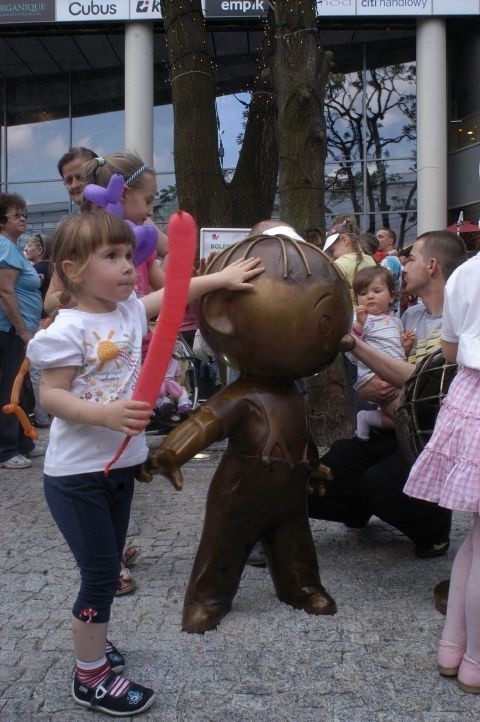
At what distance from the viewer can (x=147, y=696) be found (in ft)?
7.80

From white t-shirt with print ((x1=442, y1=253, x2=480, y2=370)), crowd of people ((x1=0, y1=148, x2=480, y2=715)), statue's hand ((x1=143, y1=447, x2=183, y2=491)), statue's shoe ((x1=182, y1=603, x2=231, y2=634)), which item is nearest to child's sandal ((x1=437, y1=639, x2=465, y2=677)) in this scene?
crowd of people ((x1=0, y1=148, x2=480, y2=715))

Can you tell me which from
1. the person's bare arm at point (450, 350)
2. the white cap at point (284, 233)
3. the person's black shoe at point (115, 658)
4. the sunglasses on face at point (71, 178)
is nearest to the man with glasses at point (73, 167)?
the sunglasses on face at point (71, 178)

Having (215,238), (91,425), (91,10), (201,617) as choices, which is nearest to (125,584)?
(201,617)

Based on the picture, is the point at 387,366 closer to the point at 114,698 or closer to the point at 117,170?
the point at 117,170

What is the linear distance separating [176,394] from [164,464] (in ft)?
6.07

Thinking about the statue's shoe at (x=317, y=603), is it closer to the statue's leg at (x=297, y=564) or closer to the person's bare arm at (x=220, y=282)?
the statue's leg at (x=297, y=564)

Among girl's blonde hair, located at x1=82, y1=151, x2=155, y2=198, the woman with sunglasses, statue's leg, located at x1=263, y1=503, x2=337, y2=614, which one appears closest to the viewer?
statue's leg, located at x1=263, y1=503, x2=337, y2=614

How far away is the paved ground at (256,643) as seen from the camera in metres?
2.37

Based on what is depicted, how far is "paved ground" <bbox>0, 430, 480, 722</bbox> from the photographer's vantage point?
2.37 metres

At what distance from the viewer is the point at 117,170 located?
314cm

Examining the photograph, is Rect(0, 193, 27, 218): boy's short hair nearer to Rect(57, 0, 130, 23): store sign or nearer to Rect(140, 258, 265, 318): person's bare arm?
Rect(140, 258, 265, 318): person's bare arm

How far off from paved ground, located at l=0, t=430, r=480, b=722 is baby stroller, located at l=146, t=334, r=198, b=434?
0.84m

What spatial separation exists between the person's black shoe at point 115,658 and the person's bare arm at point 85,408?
0.88m

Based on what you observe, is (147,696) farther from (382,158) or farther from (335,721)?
(382,158)
